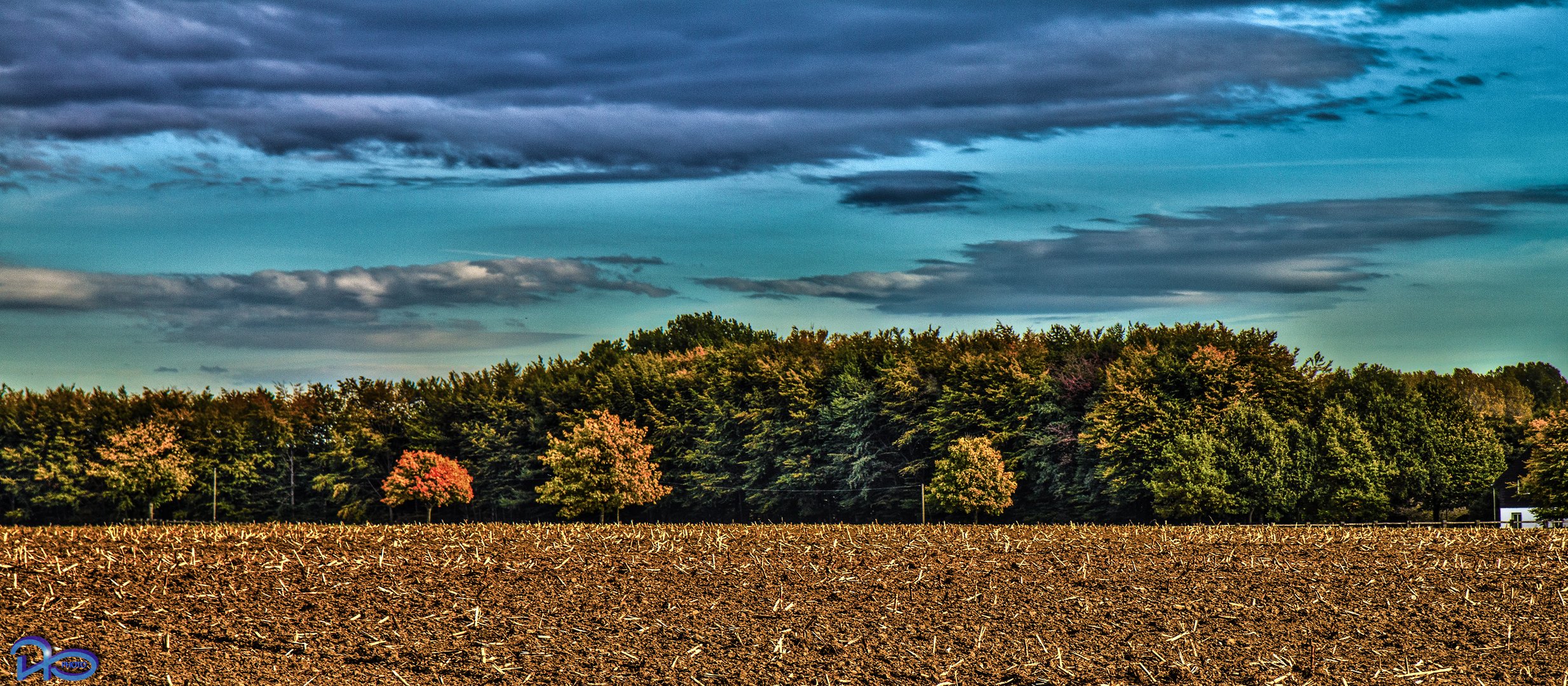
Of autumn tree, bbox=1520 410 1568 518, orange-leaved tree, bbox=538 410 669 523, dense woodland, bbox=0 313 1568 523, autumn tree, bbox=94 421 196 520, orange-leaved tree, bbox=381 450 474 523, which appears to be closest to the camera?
autumn tree, bbox=1520 410 1568 518

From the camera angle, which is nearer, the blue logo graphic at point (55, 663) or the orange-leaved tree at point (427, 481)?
the blue logo graphic at point (55, 663)

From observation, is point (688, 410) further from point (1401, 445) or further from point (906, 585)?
point (906, 585)

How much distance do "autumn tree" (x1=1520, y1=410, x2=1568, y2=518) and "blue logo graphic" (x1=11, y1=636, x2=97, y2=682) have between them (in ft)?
136

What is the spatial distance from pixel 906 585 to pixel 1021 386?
2971cm

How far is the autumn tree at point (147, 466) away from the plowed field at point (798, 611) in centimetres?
3062

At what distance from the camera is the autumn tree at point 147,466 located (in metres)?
53.2

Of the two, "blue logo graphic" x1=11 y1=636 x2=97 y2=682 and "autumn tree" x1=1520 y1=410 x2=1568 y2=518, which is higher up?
"autumn tree" x1=1520 y1=410 x2=1568 y2=518

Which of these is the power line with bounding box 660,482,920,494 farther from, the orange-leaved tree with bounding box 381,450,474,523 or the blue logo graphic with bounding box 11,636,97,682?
the blue logo graphic with bounding box 11,636,97,682

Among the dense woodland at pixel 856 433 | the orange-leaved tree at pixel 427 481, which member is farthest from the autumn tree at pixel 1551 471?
the orange-leaved tree at pixel 427 481

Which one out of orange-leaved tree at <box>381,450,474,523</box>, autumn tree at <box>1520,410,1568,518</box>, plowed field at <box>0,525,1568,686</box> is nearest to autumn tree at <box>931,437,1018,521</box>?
autumn tree at <box>1520,410,1568,518</box>

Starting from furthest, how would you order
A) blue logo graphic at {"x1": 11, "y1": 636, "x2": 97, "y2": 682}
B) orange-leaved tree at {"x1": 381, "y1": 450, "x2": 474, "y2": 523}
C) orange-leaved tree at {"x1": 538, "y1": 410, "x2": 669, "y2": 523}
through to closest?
orange-leaved tree at {"x1": 381, "y1": 450, "x2": 474, "y2": 523}
orange-leaved tree at {"x1": 538, "y1": 410, "x2": 669, "y2": 523}
blue logo graphic at {"x1": 11, "y1": 636, "x2": 97, "y2": 682}

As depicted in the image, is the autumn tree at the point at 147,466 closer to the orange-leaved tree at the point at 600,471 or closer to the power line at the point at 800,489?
the orange-leaved tree at the point at 600,471

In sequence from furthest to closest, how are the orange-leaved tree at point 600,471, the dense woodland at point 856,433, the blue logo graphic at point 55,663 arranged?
the orange-leaved tree at point 600,471 → the dense woodland at point 856,433 → the blue logo graphic at point 55,663

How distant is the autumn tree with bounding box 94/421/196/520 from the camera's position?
53.2 metres
